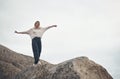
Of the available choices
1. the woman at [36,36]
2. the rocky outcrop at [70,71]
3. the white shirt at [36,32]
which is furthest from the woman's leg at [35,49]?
the rocky outcrop at [70,71]

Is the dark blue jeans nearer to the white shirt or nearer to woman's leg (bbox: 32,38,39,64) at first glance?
woman's leg (bbox: 32,38,39,64)

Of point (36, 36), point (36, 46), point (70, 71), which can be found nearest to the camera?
point (70, 71)

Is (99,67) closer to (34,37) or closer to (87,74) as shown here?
(87,74)

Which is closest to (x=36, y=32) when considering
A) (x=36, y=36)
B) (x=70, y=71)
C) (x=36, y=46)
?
(x=36, y=36)

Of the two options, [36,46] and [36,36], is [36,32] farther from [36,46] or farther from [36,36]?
[36,46]

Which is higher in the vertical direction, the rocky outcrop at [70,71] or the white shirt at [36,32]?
the white shirt at [36,32]

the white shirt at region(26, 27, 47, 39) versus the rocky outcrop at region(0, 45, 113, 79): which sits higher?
the white shirt at region(26, 27, 47, 39)

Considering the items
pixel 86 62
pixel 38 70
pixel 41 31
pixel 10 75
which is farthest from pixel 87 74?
pixel 10 75

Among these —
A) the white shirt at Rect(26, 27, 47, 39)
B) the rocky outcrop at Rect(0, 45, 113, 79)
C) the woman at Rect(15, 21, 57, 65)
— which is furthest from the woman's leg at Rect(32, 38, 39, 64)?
the rocky outcrop at Rect(0, 45, 113, 79)

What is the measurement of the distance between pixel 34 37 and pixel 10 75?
6886mm

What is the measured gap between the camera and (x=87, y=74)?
53.6 feet

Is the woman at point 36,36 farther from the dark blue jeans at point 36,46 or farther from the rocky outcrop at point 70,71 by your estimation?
the rocky outcrop at point 70,71

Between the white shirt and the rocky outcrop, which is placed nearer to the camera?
the rocky outcrop

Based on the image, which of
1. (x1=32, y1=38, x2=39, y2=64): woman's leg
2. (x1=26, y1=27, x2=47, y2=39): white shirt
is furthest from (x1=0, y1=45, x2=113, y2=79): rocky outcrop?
(x1=26, y1=27, x2=47, y2=39): white shirt
